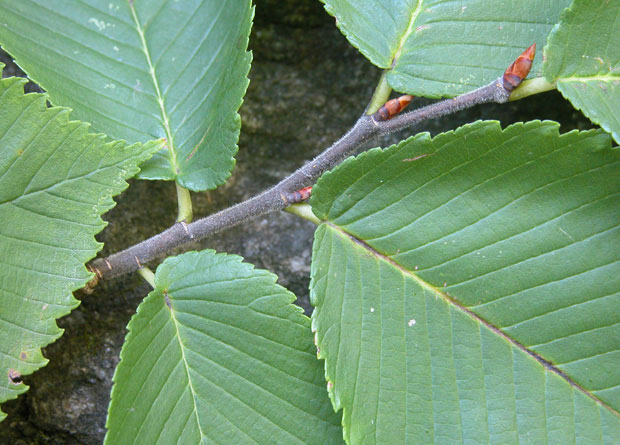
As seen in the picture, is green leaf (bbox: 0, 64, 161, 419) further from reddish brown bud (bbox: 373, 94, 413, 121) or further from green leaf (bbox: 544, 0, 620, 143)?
green leaf (bbox: 544, 0, 620, 143)

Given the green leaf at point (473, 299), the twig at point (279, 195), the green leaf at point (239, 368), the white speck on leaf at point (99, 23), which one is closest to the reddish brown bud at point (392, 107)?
the twig at point (279, 195)

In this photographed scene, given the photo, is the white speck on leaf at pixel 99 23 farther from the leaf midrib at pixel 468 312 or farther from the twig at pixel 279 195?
the leaf midrib at pixel 468 312

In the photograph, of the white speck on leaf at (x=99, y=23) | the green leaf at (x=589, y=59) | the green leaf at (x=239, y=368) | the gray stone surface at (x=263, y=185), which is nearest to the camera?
the green leaf at (x=589, y=59)

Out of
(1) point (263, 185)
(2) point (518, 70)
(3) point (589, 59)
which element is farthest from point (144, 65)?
(3) point (589, 59)

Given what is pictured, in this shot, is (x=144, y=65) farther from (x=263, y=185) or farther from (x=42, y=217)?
(x=263, y=185)

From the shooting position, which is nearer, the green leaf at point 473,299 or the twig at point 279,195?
the green leaf at point 473,299

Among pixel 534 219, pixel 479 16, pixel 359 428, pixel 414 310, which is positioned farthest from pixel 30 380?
pixel 479 16

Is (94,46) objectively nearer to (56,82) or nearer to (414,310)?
(56,82)
